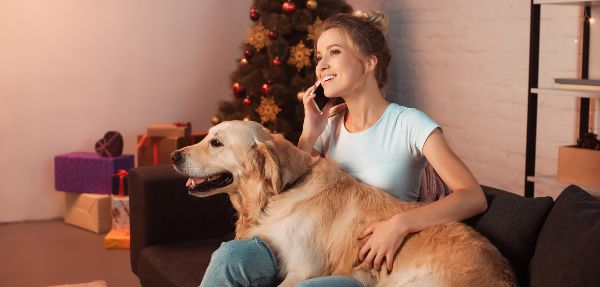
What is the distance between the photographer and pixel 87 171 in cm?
457

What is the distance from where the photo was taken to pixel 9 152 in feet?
15.4

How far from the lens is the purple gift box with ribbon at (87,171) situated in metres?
4.53

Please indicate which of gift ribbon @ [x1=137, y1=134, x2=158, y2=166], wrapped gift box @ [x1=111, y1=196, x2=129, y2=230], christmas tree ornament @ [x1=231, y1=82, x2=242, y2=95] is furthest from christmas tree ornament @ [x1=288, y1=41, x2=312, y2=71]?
wrapped gift box @ [x1=111, y1=196, x2=129, y2=230]

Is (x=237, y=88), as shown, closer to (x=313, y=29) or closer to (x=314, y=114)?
(x=313, y=29)

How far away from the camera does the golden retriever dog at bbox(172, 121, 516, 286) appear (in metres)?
1.94

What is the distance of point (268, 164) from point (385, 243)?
0.39 m

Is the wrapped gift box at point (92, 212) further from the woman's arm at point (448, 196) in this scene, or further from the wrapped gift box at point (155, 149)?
the woman's arm at point (448, 196)

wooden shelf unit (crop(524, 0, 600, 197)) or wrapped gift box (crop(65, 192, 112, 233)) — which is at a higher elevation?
wooden shelf unit (crop(524, 0, 600, 197))

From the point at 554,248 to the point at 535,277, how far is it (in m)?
0.08

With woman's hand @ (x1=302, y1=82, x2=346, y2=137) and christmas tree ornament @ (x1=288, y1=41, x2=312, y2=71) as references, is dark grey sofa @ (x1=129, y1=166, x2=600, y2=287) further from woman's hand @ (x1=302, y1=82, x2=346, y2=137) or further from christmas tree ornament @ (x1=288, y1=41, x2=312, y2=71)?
christmas tree ornament @ (x1=288, y1=41, x2=312, y2=71)

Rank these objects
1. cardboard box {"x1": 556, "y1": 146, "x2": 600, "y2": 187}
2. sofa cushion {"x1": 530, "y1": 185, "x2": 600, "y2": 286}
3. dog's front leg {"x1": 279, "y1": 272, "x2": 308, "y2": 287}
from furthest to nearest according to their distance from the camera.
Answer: cardboard box {"x1": 556, "y1": 146, "x2": 600, "y2": 187}, dog's front leg {"x1": 279, "y1": 272, "x2": 308, "y2": 287}, sofa cushion {"x1": 530, "y1": 185, "x2": 600, "y2": 286}

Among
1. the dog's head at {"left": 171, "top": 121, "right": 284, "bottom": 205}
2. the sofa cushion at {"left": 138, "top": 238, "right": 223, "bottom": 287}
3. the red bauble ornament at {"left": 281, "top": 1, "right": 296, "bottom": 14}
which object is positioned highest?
the red bauble ornament at {"left": 281, "top": 1, "right": 296, "bottom": 14}

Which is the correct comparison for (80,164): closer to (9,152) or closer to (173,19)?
(9,152)

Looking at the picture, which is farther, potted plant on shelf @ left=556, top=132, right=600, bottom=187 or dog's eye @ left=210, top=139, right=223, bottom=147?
potted plant on shelf @ left=556, top=132, right=600, bottom=187
